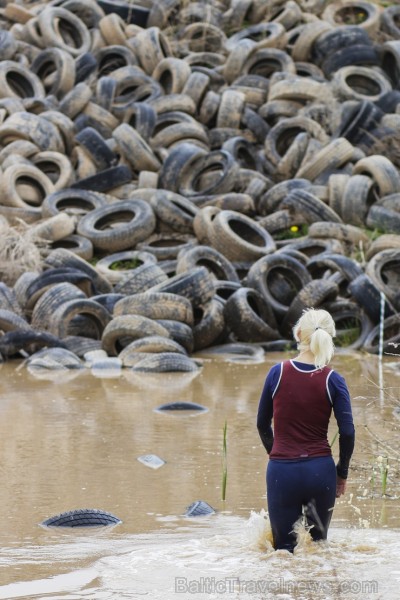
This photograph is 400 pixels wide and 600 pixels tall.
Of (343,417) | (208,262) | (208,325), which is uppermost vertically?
(343,417)

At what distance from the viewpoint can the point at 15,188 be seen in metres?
20.9

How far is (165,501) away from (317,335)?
2.58 m

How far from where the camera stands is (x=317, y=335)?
563 centimetres

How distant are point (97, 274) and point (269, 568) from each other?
473 inches

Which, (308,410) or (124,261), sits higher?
(308,410)

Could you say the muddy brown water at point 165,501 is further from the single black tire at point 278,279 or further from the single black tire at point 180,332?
the single black tire at point 278,279

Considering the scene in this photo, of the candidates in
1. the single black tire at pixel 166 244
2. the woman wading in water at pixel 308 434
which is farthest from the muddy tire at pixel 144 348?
the woman wading in water at pixel 308 434

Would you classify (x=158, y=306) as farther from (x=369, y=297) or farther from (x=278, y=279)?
(x=369, y=297)

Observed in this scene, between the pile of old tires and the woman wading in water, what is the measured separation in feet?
27.6

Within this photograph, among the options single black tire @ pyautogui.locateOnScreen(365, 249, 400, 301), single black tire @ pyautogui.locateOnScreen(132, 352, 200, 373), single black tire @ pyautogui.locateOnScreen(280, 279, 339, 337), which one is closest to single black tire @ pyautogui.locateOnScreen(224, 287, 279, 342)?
single black tire @ pyautogui.locateOnScreen(280, 279, 339, 337)

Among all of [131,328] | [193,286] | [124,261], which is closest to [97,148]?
[124,261]

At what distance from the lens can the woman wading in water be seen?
5.66 m

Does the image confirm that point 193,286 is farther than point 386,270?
No

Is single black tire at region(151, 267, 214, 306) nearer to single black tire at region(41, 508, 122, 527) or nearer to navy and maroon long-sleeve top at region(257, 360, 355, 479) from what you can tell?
single black tire at region(41, 508, 122, 527)
